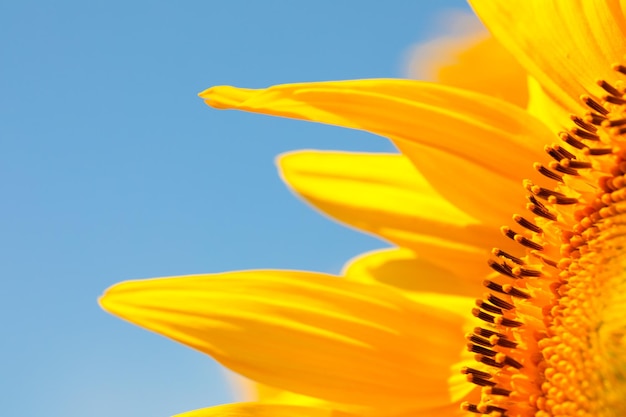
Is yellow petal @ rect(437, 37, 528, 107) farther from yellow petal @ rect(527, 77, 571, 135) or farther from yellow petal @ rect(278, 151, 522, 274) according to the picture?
yellow petal @ rect(278, 151, 522, 274)

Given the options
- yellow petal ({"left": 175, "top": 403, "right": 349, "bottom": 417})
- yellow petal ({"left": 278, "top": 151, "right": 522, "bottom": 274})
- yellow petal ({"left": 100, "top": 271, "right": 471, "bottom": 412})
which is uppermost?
yellow petal ({"left": 278, "top": 151, "right": 522, "bottom": 274})

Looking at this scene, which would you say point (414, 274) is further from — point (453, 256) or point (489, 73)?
point (489, 73)

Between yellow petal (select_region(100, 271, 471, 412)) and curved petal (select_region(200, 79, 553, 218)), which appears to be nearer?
curved petal (select_region(200, 79, 553, 218))

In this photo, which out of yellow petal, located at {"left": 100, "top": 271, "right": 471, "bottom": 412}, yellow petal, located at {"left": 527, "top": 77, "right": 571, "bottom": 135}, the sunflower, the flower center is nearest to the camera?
the flower center

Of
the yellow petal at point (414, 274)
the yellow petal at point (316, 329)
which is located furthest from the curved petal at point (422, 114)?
the yellow petal at point (316, 329)

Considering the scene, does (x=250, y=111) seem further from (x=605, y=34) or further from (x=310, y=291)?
(x=605, y=34)

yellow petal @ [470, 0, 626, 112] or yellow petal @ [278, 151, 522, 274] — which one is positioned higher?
yellow petal @ [470, 0, 626, 112]

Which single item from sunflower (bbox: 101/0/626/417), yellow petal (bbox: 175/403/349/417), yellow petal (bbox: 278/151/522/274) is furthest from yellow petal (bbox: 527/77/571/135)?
yellow petal (bbox: 175/403/349/417)
